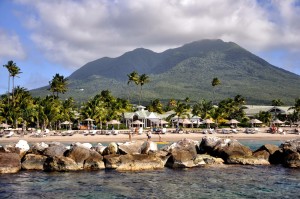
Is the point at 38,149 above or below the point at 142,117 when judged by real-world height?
below

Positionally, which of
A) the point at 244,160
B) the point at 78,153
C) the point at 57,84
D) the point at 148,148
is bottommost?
the point at 244,160

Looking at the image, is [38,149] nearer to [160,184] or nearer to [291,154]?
[160,184]

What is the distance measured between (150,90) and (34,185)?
176097mm

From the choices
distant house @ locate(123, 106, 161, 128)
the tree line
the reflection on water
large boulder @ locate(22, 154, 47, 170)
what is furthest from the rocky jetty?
distant house @ locate(123, 106, 161, 128)

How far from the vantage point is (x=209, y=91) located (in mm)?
195000

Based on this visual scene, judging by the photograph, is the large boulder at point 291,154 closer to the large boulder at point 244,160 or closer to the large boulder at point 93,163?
the large boulder at point 244,160

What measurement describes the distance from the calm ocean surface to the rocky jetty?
3.39 feet

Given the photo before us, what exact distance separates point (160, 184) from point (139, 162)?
4611 mm

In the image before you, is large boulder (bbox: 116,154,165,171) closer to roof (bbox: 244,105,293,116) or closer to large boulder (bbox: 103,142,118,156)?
large boulder (bbox: 103,142,118,156)

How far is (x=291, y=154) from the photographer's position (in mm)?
26125

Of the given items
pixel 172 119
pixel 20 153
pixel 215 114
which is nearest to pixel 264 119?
pixel 215 114

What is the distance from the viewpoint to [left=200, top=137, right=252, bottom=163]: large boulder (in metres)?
26.7

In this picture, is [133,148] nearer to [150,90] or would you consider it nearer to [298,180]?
[298,180]

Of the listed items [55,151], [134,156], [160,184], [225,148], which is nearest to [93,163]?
[134,156]
